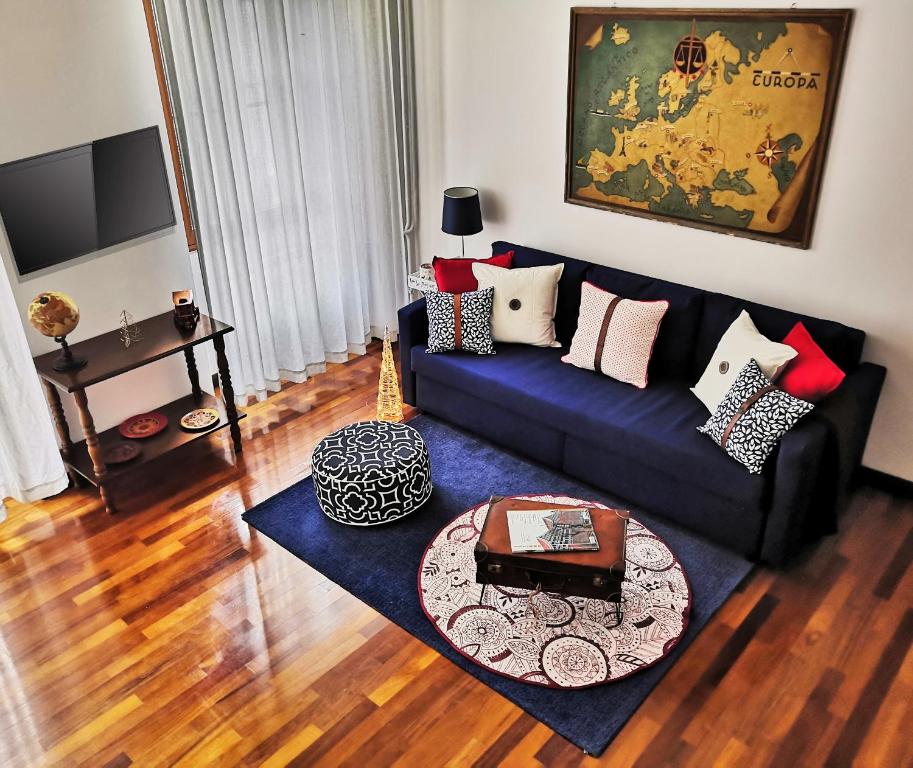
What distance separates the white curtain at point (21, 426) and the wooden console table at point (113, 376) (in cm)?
6

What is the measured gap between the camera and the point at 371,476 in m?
3.72

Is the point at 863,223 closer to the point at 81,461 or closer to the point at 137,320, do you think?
the point at 137,320

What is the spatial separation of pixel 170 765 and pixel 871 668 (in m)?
2.53

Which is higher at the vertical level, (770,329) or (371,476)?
(770,329)

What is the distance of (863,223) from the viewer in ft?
12.2

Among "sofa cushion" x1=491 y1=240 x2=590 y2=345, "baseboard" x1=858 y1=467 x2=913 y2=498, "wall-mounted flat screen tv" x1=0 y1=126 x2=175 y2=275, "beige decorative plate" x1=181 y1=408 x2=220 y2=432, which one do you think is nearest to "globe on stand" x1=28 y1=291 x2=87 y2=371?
"wall-mounted flat screen tv" x1=0 y1=126 x2=175 y2=275

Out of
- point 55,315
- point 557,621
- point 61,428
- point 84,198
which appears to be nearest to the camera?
point 557,621

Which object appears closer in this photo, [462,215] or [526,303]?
[526,303]

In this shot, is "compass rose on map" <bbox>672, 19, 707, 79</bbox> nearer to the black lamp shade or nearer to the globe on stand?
the black lamp shade

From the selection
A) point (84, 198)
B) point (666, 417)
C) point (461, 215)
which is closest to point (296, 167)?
point (461, 215)

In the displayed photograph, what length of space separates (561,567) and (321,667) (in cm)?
98

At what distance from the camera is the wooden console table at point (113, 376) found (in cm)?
383

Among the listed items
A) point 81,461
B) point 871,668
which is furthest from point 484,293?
point 871,668

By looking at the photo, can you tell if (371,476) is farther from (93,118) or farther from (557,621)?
(93,118)
